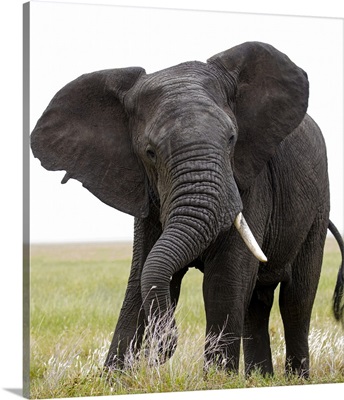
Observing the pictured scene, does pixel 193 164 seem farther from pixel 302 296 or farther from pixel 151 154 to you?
pixel 302 296

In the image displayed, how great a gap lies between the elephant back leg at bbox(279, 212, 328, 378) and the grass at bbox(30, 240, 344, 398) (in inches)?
5.3

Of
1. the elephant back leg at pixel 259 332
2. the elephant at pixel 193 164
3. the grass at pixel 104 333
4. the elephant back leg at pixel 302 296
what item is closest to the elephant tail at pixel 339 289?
the grass at pixel 104 333

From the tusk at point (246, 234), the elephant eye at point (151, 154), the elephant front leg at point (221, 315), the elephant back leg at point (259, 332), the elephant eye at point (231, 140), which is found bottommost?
the elephant back leg at point (259, 332)

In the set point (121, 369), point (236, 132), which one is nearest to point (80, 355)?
point (121, 369)

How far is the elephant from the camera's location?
312 inches

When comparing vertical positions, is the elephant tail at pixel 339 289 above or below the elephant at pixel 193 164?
below

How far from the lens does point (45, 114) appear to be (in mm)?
8523

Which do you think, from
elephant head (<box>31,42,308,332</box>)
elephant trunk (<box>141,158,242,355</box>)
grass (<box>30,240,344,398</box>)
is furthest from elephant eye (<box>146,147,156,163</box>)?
grass (<box>30,240,344,398</box>)

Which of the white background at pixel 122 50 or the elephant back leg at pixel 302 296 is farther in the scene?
the elephant back leg at pixel 302 296

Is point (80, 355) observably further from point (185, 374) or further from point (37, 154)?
point (37, 154)

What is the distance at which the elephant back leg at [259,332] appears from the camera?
9.78 m

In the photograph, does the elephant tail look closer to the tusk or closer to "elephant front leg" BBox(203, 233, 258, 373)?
"elephant front leg" BBox(203, 233, 258, 373)

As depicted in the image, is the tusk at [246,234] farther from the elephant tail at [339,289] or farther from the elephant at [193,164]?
the elephant tail at [339,289]

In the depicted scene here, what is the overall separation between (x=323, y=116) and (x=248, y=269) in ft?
5.03
